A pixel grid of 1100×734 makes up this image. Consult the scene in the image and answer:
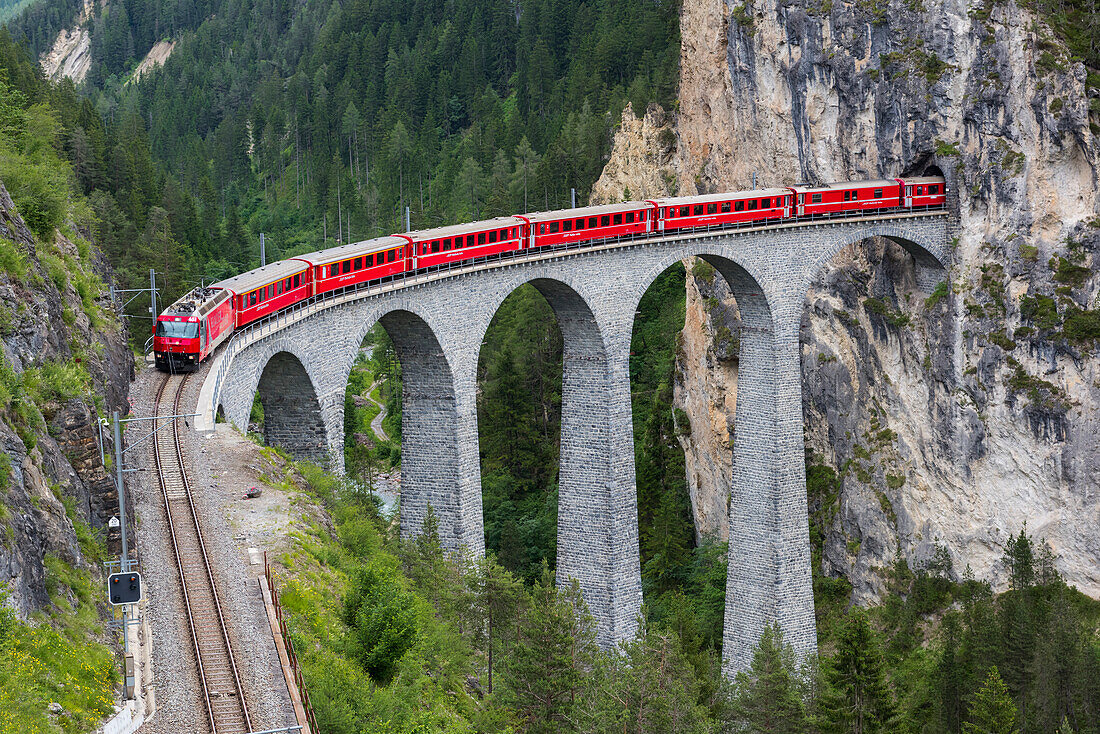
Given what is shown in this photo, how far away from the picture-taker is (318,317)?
4425cm

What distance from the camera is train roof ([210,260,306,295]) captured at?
1669 inches

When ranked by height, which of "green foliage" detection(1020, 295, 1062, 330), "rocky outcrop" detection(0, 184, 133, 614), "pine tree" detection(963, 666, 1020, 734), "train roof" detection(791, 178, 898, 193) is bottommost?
"pine tree" detection(963, 666, 1020, 734)

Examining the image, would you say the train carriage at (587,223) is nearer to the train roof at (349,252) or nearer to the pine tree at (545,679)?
the train roof at (349,252)

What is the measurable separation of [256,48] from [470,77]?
201 feet

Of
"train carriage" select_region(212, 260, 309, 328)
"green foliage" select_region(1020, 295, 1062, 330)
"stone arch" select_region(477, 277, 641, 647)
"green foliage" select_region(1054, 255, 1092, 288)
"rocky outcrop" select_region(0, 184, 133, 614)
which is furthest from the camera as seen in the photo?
"green foliage" select_region(1020, 295, 1062, 330)

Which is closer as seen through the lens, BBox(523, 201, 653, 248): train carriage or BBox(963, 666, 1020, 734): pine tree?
BBox(963, 666, 1020, 734): pine tree

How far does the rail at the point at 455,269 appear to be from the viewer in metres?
40.1

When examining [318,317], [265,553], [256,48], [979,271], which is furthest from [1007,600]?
[256,48]

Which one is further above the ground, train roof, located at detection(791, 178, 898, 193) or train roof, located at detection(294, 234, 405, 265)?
train roof, located at detection(791, 178, 898, 193)

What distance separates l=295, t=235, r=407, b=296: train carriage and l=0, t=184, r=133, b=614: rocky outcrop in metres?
7.45

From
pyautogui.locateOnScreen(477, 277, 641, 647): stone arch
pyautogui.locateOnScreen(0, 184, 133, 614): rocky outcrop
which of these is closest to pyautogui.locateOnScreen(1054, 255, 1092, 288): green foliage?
pyautogui.locateOnScreen(477, 277, 641, 647): stone arch

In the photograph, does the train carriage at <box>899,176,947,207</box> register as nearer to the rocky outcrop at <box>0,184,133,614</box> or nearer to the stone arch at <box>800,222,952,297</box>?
the stone arch at <box>800,222,952,297</box>

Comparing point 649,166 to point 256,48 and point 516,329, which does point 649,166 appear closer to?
point 516,329

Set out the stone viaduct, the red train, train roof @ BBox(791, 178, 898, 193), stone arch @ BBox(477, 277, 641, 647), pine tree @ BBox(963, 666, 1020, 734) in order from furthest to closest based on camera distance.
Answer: train roof @ BBox(791, 178, 898, 193)
stone arch @ BBox(477, 277, 641, 647)
the stone viaduct
pine tree @ BBox(963, 666, 1020, 734)
the red train
